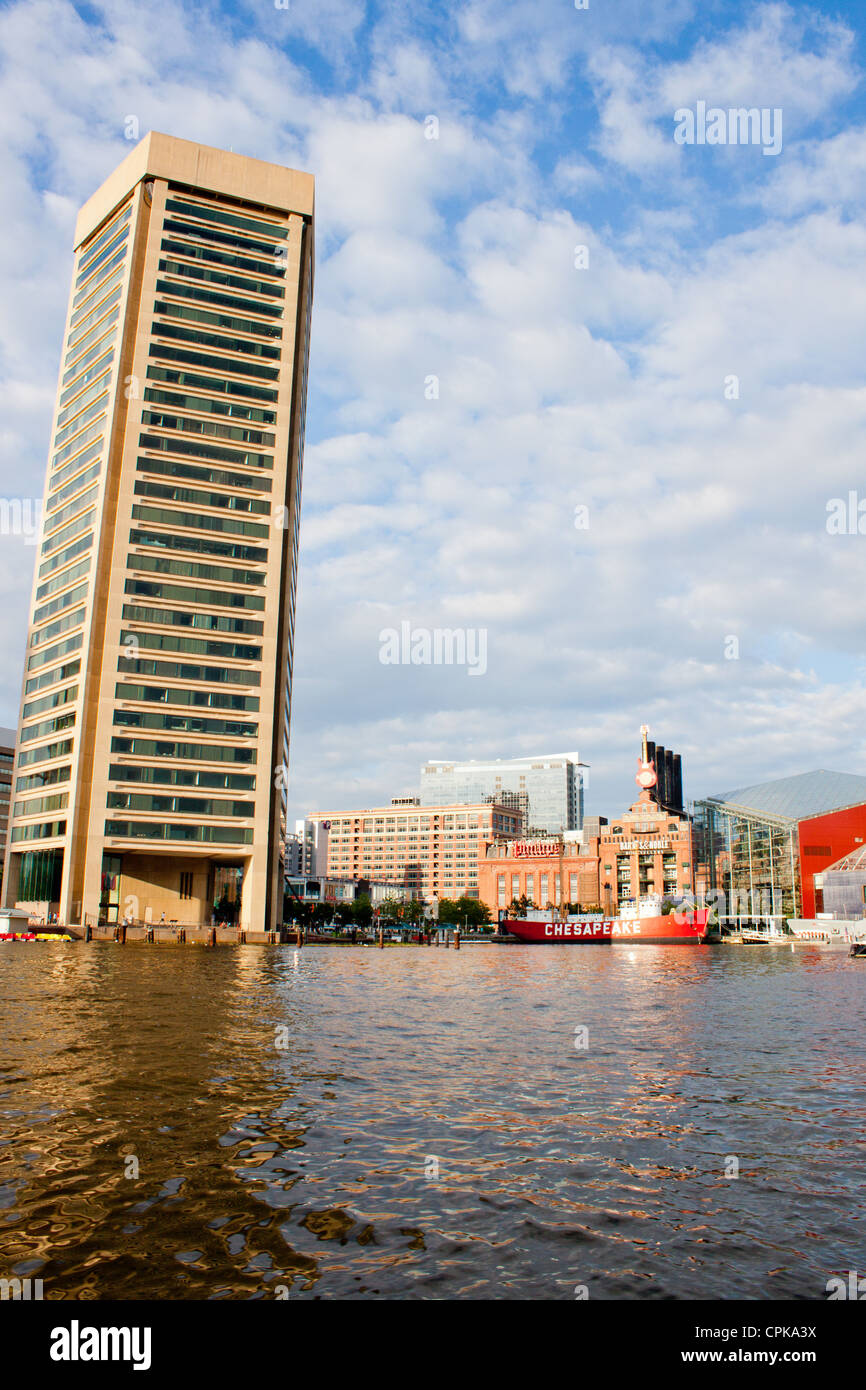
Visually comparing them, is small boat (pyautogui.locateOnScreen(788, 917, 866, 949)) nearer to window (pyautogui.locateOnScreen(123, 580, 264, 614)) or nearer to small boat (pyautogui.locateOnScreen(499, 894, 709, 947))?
small boat (pyautogui.locateOnScreen(499, 894, 709, 947))

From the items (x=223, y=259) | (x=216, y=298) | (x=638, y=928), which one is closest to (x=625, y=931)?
(x=638, y=928)

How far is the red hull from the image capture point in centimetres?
11875

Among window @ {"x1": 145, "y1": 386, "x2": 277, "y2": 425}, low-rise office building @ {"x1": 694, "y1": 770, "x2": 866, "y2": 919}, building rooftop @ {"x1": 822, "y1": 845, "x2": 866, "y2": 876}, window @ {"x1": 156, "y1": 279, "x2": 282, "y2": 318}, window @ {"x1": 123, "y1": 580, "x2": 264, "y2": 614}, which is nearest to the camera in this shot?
window @ {"x1": 123, "y1": 580, "x2": 264, "y2": 614}

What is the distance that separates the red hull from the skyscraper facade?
45.8 metres

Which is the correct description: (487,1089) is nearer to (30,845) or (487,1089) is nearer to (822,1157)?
(822,1157)

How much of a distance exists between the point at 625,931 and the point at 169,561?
75.1 m

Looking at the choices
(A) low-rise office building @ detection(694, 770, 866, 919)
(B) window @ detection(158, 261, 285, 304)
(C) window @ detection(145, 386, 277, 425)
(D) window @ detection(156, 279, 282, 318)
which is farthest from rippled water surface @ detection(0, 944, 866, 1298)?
(A) low-rise office building @ detection(694, 770, 866, 919)

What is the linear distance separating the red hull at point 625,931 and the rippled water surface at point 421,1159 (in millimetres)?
97375

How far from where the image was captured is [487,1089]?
52.2 ft

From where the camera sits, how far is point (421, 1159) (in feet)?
37.2

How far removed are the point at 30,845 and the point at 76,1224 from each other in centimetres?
9496

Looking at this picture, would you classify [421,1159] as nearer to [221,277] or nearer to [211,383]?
[211,383]

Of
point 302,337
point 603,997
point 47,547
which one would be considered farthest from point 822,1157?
point 302,337

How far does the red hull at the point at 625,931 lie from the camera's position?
119 metres
